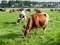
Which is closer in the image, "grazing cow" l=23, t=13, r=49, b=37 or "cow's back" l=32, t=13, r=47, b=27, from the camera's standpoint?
"grazing cow" l=23, t=13, r=49, b=37

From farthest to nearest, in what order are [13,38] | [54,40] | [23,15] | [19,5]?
[19,5] → [23,15] → [13,38] → [54,40]

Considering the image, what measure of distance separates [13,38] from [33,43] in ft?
6.10

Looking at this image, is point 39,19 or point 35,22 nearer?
point 35,22

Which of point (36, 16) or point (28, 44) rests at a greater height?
point (36, 16)

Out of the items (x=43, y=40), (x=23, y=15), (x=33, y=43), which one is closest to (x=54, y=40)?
(x=43, y=40)

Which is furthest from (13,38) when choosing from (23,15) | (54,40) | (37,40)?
(23,15)

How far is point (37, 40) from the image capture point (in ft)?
39.1

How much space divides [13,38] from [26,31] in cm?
110

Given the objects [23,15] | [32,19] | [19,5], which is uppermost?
[32,19]

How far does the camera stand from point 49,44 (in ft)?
36.1

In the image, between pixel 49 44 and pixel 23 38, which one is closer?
pixel 49 44

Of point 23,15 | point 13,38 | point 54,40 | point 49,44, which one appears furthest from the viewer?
point 23,15

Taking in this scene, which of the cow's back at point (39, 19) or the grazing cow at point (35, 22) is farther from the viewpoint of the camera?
the cow's back at point (39, 19)

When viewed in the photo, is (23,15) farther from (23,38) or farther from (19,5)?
(19,5)
